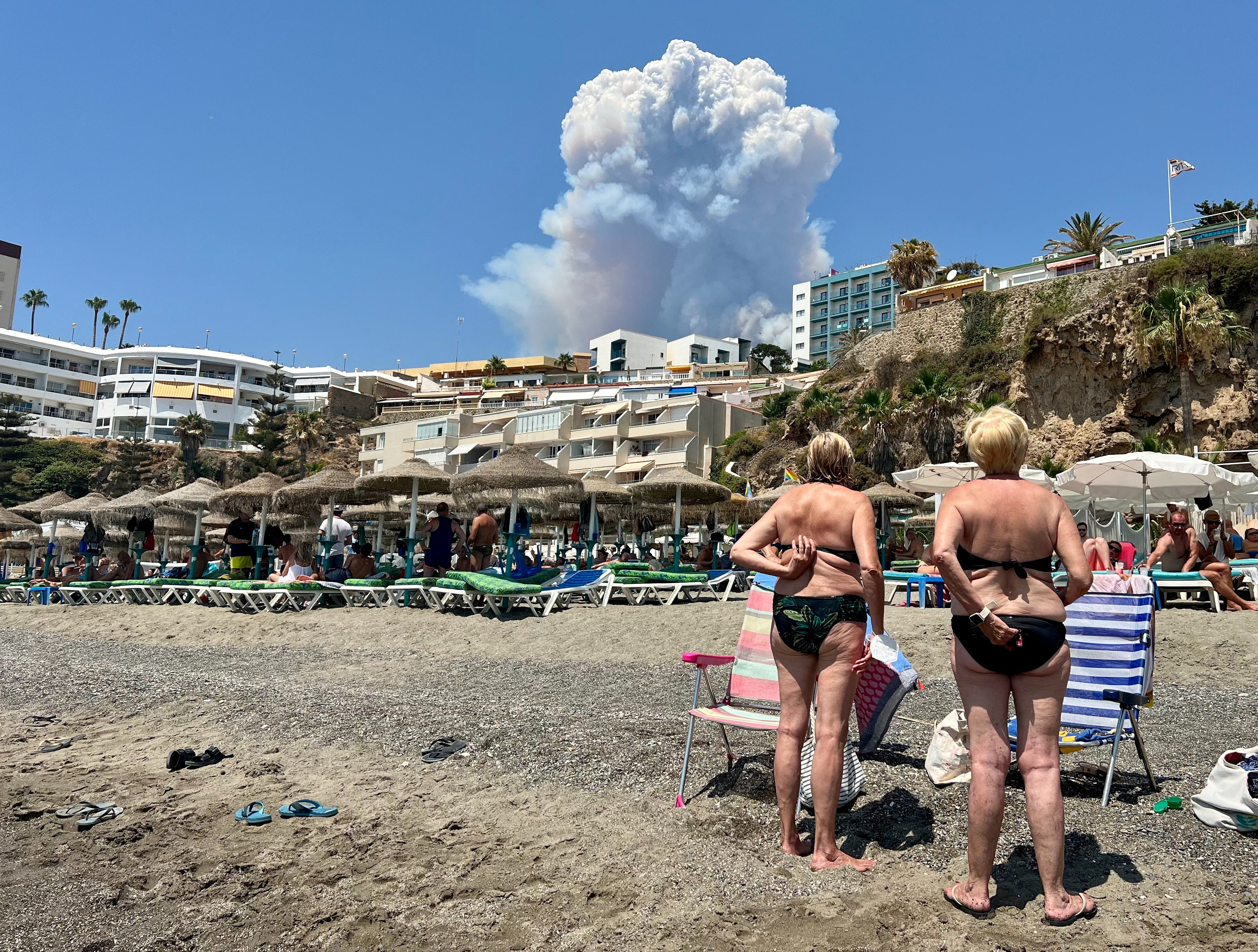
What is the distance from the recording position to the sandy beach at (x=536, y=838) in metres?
2.69

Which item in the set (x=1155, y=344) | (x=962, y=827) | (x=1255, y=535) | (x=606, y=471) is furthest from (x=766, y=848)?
(x=606, y=471)

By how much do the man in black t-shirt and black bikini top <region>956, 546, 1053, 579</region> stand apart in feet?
45.2

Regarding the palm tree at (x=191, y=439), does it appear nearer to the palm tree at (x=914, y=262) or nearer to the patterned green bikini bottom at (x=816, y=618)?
the palm tree at (x=914, y=262)

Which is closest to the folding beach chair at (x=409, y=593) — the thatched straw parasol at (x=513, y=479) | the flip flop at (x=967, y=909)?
the thatched straw parasol at (x=513, y=479)

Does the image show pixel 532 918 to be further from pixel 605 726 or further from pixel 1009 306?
pixel 1009 306

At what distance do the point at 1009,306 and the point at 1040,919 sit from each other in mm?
41016

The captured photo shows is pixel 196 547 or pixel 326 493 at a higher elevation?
pixel 326 493

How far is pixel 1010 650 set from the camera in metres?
2.53

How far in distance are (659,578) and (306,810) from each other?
8.90 metres

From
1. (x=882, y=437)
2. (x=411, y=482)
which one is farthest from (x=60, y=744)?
(x=882, y=437)

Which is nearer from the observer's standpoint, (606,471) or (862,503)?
(862,503)

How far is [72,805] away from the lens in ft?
14.0

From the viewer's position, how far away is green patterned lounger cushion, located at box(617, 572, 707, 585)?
12.5 meters

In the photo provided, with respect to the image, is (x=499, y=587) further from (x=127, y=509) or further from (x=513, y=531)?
(x=127, y=509)
